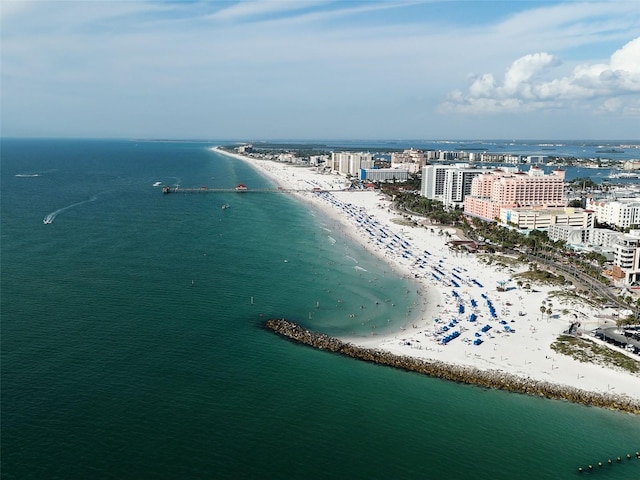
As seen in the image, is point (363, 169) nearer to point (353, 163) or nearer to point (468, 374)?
point (353, 163)

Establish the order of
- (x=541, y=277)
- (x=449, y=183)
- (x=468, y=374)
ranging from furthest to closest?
(x=449, y=183) < (x=541, y=277) < (x=468, y=374)

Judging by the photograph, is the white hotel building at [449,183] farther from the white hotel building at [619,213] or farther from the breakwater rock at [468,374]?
the breakwater rock at [468,374]

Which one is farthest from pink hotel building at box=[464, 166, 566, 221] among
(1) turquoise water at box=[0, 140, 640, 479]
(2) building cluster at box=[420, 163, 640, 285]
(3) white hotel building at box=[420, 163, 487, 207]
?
(1) turquoise water at box=[0, 140, 640, 479]

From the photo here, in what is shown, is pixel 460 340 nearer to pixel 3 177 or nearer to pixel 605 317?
pixel 605 317

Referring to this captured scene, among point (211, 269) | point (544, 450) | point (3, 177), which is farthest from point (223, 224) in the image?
point (3, 177)

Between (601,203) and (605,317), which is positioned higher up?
(601,203)

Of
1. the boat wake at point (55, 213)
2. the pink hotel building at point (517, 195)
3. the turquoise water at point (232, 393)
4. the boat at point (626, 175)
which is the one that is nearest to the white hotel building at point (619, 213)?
the pink hotel building at point (517, 195)

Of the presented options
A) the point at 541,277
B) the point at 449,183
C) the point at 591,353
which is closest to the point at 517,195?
the point at 449,183
